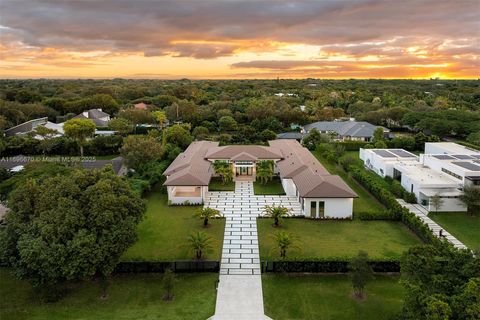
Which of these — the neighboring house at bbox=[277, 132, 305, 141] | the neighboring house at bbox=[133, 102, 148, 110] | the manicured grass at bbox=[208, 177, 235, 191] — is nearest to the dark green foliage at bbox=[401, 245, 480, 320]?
the manicured grass at bbox=[208, 177, 235, 191]

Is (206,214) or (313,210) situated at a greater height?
(206,214)

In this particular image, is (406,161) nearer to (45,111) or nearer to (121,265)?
(121,265)

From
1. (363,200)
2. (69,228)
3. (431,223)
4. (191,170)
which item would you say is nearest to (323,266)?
(431,223)

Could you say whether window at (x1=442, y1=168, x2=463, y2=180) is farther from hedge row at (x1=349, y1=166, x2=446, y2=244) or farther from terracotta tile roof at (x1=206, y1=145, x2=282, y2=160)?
terracotta tile roof at (x1=206, y1=145, x2=282, y2=160)

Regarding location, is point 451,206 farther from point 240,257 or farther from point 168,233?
point 168,233

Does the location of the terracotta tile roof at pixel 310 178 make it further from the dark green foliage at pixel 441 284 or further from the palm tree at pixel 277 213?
the dark green foliage at pixel 441 284

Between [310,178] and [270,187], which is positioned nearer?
[310,178]
